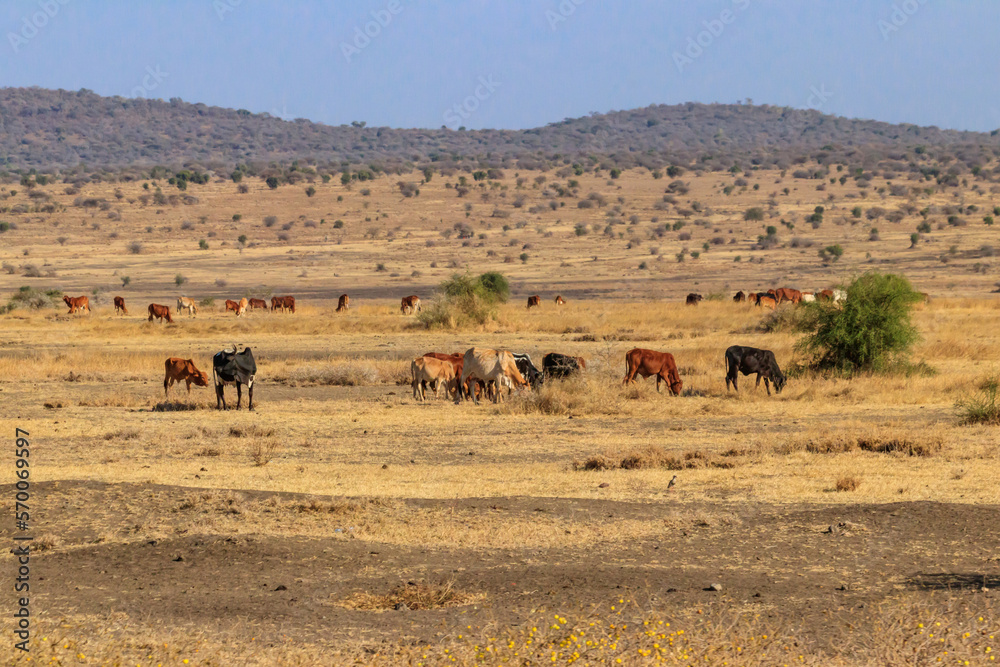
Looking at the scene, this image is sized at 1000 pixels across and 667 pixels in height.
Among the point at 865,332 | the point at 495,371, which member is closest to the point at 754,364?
the point at 865,332

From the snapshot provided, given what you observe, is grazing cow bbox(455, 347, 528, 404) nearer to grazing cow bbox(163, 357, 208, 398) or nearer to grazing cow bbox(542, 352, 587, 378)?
grazing cow bbox(542, 352, 587, 378)

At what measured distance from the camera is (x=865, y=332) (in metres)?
25.3

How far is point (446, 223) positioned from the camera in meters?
91.4

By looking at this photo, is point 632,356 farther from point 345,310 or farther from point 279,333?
point 345,310

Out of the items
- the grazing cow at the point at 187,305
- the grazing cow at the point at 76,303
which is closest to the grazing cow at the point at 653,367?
the grazing cow at the point at 187,305

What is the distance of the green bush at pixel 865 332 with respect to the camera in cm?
2530

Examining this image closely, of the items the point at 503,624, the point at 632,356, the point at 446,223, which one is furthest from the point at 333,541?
the point at 446,223

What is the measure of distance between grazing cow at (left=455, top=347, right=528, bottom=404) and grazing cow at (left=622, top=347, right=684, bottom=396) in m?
2.35

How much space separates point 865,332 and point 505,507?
15694 mm

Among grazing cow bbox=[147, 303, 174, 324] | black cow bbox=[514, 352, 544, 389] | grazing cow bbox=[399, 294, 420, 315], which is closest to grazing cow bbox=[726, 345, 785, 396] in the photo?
black cow bbox=[514, 352, 544, 389]

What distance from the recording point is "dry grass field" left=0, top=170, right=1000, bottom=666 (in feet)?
26.2

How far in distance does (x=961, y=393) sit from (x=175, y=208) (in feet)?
279

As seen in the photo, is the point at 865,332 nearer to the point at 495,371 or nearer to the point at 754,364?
the point at 754,364

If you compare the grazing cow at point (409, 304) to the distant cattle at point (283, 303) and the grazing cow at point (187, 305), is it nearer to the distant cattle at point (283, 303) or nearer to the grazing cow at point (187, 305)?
the distant cattle at point (283, 303)
